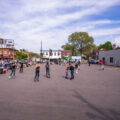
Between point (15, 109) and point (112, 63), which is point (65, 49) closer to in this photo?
point (112, 63)

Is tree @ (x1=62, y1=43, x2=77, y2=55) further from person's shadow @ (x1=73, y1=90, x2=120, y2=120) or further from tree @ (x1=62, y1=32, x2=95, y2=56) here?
person's shadow @ (x1=73, y1=90, x2=120, y2=120)

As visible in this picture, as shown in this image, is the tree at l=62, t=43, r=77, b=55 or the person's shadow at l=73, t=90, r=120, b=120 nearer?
the person's shadow at l=73, t=90, r=120, b=120

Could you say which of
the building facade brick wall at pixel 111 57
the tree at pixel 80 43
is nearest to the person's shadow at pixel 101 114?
the building facade brick wall at pixel 111 57

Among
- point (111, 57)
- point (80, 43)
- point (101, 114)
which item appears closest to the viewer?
point (101, 114)

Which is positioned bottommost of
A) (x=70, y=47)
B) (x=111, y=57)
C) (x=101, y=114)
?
(x=101, y=114)

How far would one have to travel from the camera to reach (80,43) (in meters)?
71.9

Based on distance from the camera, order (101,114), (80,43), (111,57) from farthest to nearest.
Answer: (80,43) < (111,57) < (101,114)

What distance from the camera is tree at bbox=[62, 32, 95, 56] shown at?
70.3 meters

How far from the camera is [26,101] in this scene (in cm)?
563

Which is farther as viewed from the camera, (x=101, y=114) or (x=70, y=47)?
(x=70, y=47)

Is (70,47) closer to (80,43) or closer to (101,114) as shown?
(80,43)

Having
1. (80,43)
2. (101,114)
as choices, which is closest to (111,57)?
(80,43)

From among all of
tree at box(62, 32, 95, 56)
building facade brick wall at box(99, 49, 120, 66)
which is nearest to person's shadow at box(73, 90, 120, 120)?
building facade brick wall at box(99, 49, 120, 66)

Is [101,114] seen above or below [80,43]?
below
